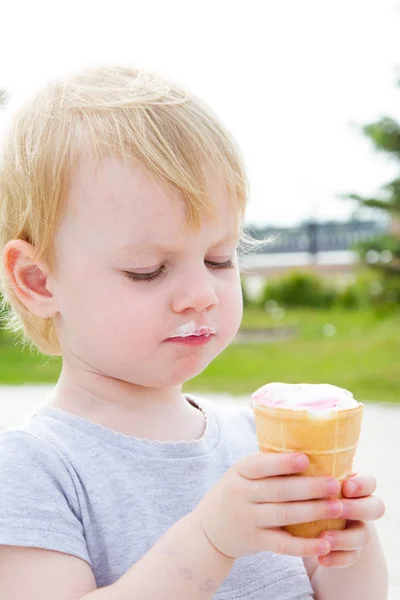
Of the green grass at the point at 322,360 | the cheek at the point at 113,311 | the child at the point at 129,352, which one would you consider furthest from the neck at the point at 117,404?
the green grass at the point at 322,360

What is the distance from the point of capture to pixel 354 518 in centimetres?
109

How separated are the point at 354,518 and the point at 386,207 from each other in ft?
25.0

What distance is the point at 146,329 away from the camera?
48.4 inches

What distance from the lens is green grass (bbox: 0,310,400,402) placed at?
8.21m

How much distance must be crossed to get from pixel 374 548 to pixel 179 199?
650 millimetres

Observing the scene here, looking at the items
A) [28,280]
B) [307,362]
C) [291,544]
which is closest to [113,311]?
[28,280]

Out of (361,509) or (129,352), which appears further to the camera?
(129,352)

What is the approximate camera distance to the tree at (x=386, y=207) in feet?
27.3

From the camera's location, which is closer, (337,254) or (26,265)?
(26,265)

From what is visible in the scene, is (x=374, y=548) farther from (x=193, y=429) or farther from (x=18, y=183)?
(x=18, y=183)

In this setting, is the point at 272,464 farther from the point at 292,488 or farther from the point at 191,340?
the point at 191,340

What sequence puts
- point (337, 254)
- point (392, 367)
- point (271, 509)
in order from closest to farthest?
point (271, 509), point (392, 367), point (337, 254)

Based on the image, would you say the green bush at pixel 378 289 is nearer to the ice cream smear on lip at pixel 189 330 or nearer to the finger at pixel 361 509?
the ice cream smear on lip at pixel 189 330

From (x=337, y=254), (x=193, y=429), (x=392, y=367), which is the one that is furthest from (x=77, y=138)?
(x=337, y=254)
